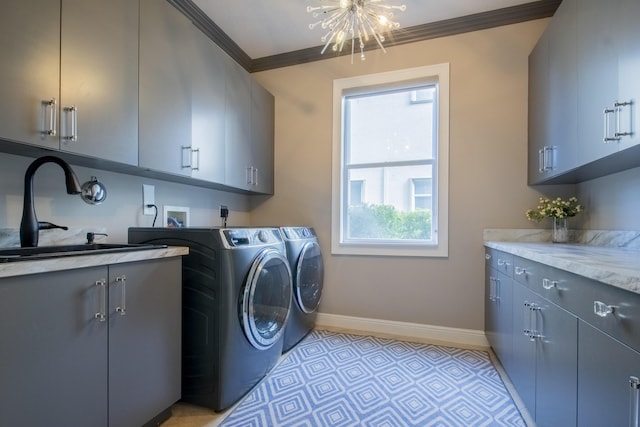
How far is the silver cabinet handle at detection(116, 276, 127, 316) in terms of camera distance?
1208mm

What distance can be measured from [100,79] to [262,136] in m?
1.54

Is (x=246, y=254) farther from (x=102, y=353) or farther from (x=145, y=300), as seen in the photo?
(x=102, y=353)

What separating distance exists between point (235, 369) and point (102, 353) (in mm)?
652

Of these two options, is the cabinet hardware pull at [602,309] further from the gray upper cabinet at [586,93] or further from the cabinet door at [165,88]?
the cabinet door at [165,88]

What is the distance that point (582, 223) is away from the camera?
2.15 metres

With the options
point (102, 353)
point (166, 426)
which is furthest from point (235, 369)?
point (102, 353)

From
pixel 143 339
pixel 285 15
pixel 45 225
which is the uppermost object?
pixel 285 15

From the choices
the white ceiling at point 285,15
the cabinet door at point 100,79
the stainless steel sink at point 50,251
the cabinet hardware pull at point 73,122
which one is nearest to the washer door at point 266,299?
the stainless steel sink at point 50,251

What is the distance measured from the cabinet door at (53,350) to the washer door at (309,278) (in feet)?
4.33

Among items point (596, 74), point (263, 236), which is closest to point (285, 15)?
point (263, 236)

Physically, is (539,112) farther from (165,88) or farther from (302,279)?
(165,88)

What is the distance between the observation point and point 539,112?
2104 mm

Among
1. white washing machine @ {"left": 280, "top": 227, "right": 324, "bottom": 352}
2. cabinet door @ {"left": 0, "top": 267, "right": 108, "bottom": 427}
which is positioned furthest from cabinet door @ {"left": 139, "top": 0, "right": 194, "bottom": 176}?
white washing machine @ {"left": 280, "top": 227, "right": 324, "bottom": 352}

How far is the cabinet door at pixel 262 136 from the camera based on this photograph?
106 inches
